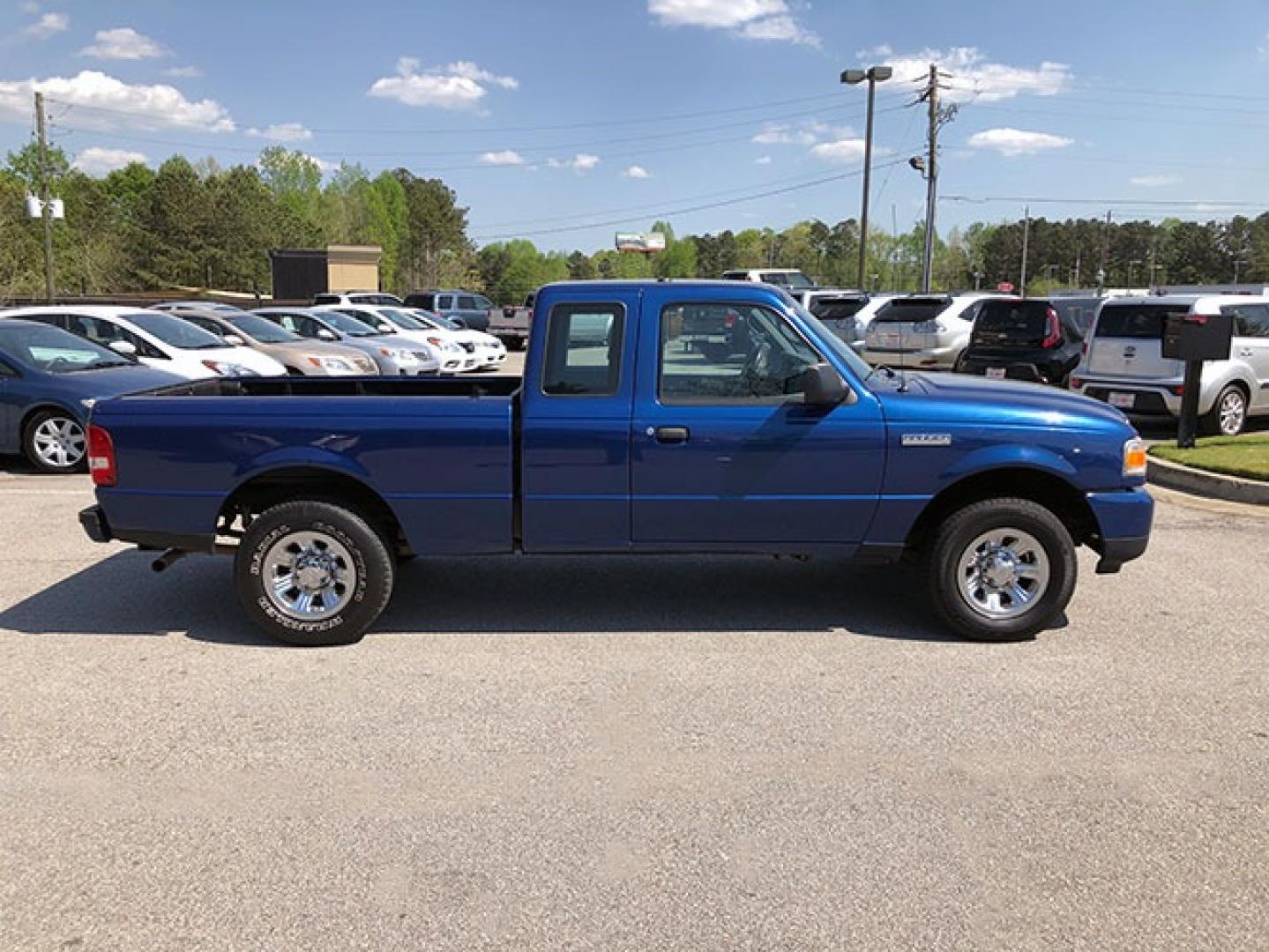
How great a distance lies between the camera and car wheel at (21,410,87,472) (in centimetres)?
994

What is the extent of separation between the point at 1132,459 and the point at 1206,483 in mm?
4734

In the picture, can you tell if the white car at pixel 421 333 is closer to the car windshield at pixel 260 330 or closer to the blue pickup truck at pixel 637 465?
the car windshield at pixel 260 330

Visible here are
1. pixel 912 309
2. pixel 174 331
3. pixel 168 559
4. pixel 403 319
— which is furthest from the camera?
pixel 403 319

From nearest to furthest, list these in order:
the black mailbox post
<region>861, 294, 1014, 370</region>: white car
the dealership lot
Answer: the dealership lot, the black mailbox post, <region>861, 294, 1014, 370</region>: white car

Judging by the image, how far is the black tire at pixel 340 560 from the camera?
5113 mm

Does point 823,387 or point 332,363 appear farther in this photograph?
point 332,363

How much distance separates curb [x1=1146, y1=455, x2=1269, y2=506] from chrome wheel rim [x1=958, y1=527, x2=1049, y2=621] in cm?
386

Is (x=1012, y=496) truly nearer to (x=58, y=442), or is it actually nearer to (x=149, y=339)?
(x=58, y=442)

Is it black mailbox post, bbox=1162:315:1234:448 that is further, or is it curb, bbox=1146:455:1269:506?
black mailbox post, bbox=1162:315:1234:448

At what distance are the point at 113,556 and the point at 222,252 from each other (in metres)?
71.4

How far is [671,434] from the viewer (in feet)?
16.5

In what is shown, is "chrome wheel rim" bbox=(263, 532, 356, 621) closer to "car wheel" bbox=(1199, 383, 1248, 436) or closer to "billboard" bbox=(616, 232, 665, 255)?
"car wheel" bbox=(1199, 383, 1248, 436)

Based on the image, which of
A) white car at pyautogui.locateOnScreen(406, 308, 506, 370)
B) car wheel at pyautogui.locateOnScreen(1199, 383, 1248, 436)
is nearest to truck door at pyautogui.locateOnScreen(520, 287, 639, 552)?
car wheel at pyautogui.locateOnScreen(1199, 383, 1248, 436)

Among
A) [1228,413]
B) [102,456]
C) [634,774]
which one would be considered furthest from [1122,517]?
[1228,413]
